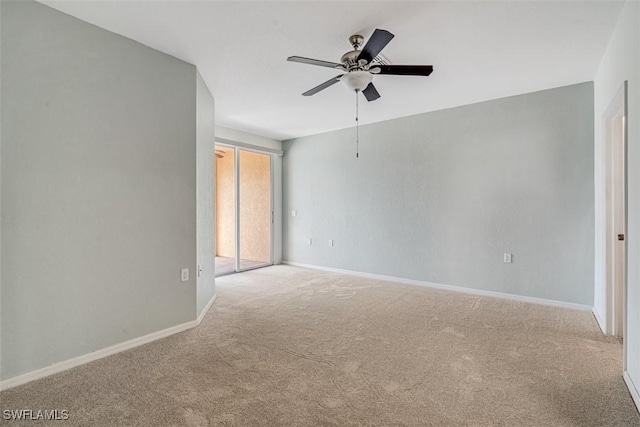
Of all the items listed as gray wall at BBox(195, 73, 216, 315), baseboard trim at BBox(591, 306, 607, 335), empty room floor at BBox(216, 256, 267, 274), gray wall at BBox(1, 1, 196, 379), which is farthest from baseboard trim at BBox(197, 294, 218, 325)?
baseboard trim at BBox(591, 306, 607, 335)

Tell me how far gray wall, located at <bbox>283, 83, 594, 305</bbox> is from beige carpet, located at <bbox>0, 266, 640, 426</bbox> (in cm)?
81

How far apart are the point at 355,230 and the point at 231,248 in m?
2.66

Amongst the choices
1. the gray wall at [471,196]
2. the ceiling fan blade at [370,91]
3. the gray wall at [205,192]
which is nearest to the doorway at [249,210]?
the gray wall at [471,196]

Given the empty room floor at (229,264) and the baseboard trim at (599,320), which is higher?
the empty room floor at (229,264)

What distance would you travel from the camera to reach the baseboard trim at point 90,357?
2.04 metres

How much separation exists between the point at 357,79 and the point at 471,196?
8.67ft

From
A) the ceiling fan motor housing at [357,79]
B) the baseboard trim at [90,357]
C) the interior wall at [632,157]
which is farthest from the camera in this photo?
the ceiling fan motor housing at [357,79]

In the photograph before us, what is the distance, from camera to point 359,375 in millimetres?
2158

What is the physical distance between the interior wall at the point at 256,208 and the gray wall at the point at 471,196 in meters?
1.04

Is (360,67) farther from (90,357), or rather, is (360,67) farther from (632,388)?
(90,357)

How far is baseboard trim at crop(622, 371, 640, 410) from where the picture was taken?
5.91 feet

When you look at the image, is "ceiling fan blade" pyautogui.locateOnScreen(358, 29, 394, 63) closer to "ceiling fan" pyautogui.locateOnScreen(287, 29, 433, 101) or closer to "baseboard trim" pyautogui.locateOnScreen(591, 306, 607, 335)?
"ceiling fan" pyautogui.locateOnScreen(287, 29, 433, 101)

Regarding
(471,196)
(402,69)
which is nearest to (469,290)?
(471,196)

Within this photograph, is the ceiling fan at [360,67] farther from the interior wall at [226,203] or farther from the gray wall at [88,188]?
the interior wall at [226,203]
